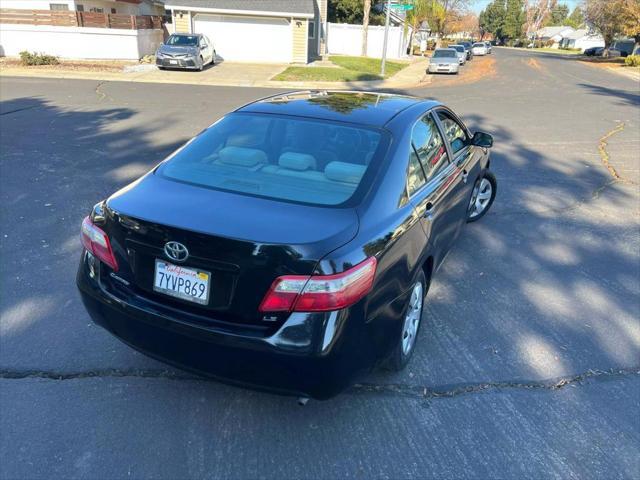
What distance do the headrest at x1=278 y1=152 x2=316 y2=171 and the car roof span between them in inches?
14.8

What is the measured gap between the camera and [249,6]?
27.9m

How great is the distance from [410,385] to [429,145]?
65.9 inches

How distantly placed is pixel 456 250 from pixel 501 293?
886 mm

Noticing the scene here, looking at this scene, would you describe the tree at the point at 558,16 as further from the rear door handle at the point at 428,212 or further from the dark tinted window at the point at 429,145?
the rear door handle at the point at 428,212

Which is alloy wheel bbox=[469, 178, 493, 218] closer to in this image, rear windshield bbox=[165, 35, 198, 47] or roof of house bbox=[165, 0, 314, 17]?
rear windshield bbox=[165, 35, 198, 47]

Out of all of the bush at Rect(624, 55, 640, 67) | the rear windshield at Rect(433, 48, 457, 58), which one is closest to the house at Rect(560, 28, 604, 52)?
the bush at Rect(624, 55, 640, 67)

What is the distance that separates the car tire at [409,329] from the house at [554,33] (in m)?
130

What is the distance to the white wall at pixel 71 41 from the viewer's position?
2412 centimetres

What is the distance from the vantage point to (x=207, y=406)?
2.89 metres

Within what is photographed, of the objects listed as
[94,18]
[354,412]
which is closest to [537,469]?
[354,412]

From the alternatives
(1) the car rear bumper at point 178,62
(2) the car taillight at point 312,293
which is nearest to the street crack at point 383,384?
(2) the car taillight at point 312,293

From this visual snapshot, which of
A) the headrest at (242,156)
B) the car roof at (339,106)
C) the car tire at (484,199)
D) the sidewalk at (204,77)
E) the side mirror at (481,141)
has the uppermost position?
the car roof at (339,106)

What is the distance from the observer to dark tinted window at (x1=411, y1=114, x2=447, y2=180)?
11.0 ft

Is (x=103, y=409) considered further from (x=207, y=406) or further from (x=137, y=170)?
(x=137, y=170)
